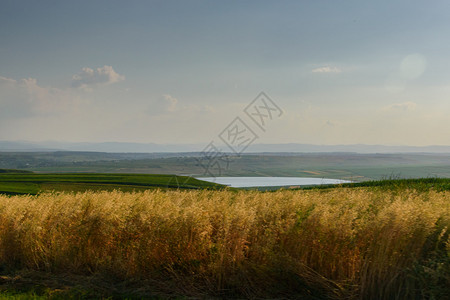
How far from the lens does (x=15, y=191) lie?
22828 millimetres

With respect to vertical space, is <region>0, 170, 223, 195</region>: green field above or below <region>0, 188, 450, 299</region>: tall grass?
below

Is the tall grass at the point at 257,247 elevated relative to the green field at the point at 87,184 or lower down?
elevated

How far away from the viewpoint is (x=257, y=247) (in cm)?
544

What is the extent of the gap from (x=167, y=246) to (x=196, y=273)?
71cm

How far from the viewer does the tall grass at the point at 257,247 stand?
189 inches

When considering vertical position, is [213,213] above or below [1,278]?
above

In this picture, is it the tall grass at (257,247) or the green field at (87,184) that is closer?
the tall grass at (257,247)

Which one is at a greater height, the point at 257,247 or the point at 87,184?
the point at 257,247

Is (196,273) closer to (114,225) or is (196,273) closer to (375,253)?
(114,225)

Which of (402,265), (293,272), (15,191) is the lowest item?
(15,191)

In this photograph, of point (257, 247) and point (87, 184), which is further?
point (87, 184)

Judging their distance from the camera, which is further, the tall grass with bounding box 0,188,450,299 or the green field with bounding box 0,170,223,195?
the green field with bounding box 0,170,223,195

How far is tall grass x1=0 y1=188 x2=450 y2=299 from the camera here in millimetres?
4812

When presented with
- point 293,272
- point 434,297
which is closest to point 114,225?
point 293,272
